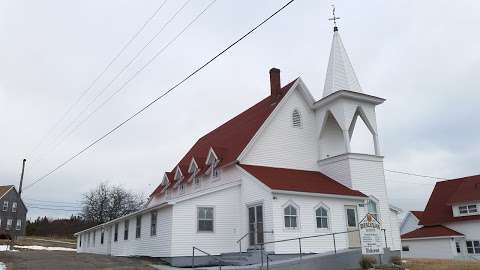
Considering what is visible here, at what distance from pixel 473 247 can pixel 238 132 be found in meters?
25.9

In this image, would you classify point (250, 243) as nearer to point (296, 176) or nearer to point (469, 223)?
point (296, 176)

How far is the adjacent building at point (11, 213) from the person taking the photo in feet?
255

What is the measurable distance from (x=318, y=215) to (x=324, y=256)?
408cm

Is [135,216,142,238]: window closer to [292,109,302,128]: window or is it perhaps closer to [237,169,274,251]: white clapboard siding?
[237,169,274,251]: white clapboard siding

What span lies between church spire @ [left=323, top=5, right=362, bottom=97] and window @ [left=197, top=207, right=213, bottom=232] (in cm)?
1095

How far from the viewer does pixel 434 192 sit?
49.8 meters

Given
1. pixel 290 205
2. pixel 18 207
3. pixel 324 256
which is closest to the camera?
pixel 324 256

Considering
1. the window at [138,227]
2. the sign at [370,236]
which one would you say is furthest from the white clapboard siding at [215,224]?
the sign at [370,236]

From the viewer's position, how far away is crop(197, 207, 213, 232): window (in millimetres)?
23922

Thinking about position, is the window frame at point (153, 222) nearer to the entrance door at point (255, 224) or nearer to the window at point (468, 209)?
the entrance door at point (255, 224)

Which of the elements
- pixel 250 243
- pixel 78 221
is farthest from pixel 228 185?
Result: pixel 78 221

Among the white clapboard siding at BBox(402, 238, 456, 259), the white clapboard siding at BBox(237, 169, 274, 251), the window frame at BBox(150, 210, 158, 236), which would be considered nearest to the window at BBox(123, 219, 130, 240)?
the window frame at BBox(150, 210, 158, 236)

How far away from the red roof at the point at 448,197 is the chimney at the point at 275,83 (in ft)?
79.0

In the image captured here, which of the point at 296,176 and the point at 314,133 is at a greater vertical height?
the point at 314,133
